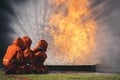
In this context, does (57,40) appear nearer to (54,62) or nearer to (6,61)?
(54,62)

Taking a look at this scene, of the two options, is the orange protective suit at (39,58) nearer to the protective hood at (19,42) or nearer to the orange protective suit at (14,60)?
the protective hood at (19,42)

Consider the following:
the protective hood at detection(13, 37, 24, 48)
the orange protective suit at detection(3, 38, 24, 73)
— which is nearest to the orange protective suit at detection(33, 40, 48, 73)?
the protective hood at detection(13, 37, 24, 48)

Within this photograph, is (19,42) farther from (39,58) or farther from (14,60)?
(39,58)

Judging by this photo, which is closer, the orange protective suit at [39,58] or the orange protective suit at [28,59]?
the orange protective suit at [28,59]

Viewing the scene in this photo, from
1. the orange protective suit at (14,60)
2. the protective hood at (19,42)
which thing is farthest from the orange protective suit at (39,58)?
the orange protective suit at (14,60)

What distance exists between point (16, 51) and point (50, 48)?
56.4ft

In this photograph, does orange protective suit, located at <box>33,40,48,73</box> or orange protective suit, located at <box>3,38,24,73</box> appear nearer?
orange protective suit, located at <box>3,38,24,73</box>

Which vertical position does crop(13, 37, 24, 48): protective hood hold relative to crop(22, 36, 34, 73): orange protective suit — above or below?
above

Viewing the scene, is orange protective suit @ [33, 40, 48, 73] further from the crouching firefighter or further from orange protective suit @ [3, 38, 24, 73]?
orange protective suit @ [3, 38, 24, 73]

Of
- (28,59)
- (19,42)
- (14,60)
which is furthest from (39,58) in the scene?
(14,60)

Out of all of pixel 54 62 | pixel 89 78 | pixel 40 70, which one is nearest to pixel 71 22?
pixel 54 62

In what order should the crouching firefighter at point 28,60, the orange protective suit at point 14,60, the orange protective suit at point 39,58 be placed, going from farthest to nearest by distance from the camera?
the orange protective suit at point 39,58 → the crouching firefighter at point 28,60 → the orange protective suit at point 14,60

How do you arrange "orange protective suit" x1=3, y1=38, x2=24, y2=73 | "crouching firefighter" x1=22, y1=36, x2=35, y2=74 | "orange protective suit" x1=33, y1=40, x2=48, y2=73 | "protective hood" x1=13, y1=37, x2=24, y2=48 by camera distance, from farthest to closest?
"orange protective suit" x1=33, y1=40, x2=48, y2=73, "protective hood" x1=13, y1=37, x2=24, y2=48, "crouching firefighter" x1=22, y1=36, x2=35, y2=74, "orange protective suit" x1=3, y1=38, x2=24, y2=73

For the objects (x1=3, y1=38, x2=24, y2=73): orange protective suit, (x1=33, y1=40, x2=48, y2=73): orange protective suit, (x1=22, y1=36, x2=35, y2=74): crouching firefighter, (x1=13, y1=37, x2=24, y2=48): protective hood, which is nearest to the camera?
(x1=3, y1=38, x2=24, y2=73): orange protective suit
